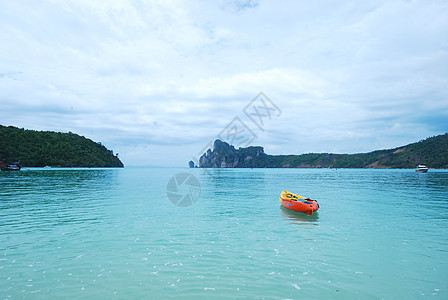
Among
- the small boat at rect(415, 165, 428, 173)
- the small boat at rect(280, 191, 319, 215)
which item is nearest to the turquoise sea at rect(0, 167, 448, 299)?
the small boat at rect(280, 191, 319, 215)

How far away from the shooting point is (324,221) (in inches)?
979

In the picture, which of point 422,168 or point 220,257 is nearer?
point 220,257

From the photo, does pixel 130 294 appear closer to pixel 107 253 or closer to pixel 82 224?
pixel 107 253

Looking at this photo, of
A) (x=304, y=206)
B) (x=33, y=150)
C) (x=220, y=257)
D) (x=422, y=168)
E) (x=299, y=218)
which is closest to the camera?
(x=220, y=257)

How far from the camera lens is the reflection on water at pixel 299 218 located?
Result: 24.2 m

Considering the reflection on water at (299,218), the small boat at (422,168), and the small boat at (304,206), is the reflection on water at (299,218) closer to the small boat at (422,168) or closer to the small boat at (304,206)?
the small boat at (304,206)

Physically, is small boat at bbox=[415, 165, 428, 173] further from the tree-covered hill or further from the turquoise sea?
the tree-covered hill

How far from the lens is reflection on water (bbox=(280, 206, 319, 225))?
2425cm

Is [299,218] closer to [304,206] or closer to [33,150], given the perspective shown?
[304,206]

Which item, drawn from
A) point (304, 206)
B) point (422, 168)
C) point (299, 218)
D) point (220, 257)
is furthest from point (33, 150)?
point (422, 168)

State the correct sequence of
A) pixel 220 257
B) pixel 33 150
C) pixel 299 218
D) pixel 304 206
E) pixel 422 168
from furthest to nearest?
pixel 33 150, pixel 422 168, pixel 304 206, pixel 299 218, pixel 220 257

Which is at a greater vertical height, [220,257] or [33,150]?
[33,150]

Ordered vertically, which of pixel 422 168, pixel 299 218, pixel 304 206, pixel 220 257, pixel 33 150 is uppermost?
pixel 33 150

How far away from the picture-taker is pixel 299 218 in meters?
26.1
